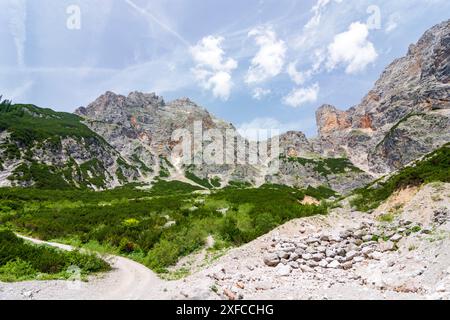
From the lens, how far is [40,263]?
44.6ft

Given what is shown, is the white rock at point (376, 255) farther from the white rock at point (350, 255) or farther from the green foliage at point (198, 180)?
the green foliage at point (198, 180)

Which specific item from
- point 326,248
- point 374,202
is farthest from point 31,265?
point 374,202

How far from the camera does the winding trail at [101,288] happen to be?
1045cm

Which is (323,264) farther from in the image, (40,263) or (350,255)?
(40,263)

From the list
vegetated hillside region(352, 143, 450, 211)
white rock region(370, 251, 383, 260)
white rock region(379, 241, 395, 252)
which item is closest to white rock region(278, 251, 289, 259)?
white rock region(370, 251, 383, 260)

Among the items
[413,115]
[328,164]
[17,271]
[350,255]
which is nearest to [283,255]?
[350,255]

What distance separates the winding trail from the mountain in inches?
2809

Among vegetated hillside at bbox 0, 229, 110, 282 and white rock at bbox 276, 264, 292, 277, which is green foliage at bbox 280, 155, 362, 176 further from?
vegetated hillside at bbox 0, 229, 110, 282

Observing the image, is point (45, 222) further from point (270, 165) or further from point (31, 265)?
point (270, 165)

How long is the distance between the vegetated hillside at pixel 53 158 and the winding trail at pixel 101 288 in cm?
7078

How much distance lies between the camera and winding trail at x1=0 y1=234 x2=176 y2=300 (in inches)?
412

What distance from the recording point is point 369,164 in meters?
168

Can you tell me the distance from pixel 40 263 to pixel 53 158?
99.7 metres
